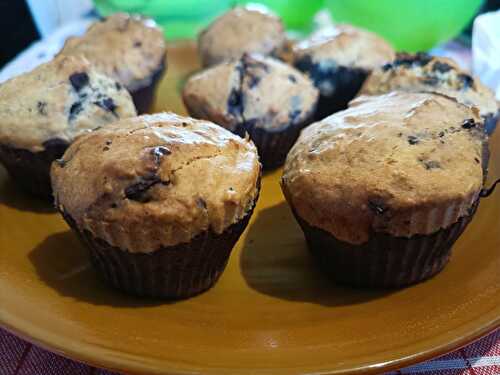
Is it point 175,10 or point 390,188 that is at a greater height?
point 390,188

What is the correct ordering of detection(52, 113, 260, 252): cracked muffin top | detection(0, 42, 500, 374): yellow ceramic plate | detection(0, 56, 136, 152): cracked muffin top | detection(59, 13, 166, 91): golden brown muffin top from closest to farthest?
detection(0, 42, 500, 374): yellow ceramic plate, detection(52, 113, 260, 252): cracked muffin top, detection(0, 56, 136, 152): cracked muffin top, detection(59, 13, 166, 91): golden brown muffin top

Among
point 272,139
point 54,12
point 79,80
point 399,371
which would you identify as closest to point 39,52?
point 54,12

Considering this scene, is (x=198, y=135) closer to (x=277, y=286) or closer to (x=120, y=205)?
(x=120, y=205)

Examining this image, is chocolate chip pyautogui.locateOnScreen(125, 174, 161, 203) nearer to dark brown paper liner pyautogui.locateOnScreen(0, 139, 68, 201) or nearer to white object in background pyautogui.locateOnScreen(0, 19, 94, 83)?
dark brown paper liner pyautogui.locateOnScreen(0, 139, 68, 201)

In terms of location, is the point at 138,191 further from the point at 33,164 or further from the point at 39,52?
the point at 39,52

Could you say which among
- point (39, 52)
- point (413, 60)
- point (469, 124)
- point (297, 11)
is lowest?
point (297, 11)

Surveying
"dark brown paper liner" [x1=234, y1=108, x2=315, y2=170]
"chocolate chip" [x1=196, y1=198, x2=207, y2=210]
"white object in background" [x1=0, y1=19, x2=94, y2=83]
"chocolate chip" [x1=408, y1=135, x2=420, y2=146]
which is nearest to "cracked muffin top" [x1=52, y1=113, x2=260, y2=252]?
"chocolate chip" [x1=196, y1=198, x2=207, y2=210]

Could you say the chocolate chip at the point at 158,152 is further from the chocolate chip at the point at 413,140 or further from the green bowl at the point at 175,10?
the green bowl at the point at 175,10
